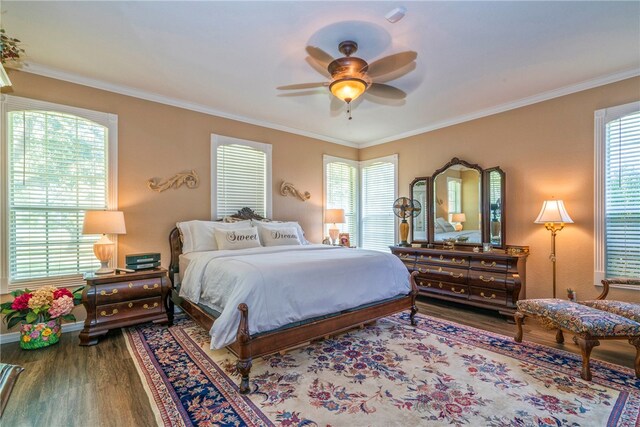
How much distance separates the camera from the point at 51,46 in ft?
9.39

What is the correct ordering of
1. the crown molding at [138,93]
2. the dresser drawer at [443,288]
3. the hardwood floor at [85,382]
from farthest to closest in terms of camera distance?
the dresser drawer at [443,288] → the crown molding at [138,93] → the hardwood floor at [85,382]

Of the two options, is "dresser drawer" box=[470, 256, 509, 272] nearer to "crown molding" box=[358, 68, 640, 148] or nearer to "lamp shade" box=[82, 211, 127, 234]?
"crown molding" box=[358, 68, 640, 148]

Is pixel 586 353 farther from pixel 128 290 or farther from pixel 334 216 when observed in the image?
pixel 128 290

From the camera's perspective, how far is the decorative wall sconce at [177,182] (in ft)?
13.1

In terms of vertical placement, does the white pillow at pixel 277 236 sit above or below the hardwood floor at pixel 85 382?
above

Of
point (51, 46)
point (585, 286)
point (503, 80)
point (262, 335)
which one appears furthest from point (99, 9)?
point (585, 286)

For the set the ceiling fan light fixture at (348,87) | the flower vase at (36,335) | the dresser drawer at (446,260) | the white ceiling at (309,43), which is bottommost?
the flower vase at (36,335)

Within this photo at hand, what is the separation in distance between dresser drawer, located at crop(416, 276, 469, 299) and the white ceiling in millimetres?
2548

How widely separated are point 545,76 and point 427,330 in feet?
10.3

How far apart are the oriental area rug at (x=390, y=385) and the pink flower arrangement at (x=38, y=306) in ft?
2.29

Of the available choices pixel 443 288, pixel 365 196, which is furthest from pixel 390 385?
pixel 365 196

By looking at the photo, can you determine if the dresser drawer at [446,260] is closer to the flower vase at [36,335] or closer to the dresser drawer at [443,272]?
the dresser drawer at [443,272]

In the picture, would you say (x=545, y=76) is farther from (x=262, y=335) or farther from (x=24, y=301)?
(x=24, y=301)

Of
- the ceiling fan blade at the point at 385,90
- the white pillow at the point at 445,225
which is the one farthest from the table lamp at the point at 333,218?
the ceiling fan blade at the point at 385,90
